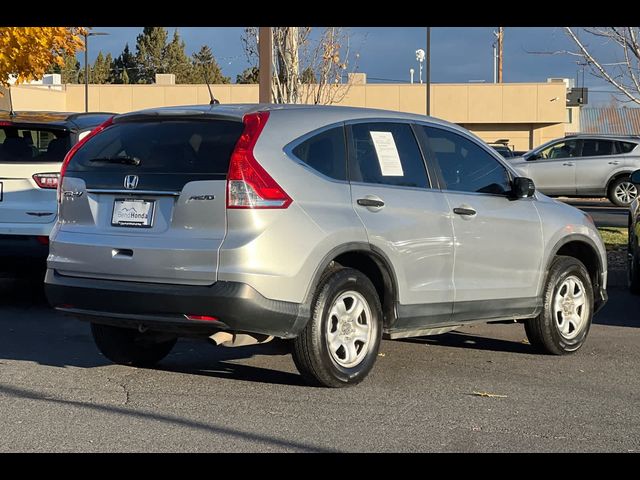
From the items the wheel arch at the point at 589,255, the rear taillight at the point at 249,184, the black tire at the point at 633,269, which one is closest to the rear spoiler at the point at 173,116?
the rear taillight at the point at 249,184

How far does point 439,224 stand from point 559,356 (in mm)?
1714

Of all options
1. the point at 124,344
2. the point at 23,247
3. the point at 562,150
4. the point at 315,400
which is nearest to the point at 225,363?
the point at 124,344

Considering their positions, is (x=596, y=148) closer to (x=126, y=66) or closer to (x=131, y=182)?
(x=131, y=182)

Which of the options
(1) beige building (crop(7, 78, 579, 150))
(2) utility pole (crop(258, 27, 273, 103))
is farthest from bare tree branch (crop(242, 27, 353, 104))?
(1) beige building (crop(7, 78, 579, 150))

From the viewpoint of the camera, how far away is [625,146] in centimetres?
2708

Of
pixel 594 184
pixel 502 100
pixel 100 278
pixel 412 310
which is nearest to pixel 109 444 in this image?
pixel 100 278

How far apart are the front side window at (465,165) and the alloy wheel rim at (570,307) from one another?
39.0 inches

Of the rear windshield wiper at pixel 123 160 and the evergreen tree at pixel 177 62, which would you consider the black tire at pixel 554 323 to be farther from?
the evergreen tree at pixel 177 62

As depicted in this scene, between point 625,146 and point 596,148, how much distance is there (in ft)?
2.23

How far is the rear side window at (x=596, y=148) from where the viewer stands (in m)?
27.1

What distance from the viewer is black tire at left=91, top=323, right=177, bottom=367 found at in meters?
7.78

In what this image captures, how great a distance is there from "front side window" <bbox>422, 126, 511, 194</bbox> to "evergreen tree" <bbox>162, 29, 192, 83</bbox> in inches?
2979

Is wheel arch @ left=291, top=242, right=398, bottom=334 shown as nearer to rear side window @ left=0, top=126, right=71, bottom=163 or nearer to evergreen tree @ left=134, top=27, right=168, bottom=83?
rear side window @ left=0, top=126, right=71, bottom=163
